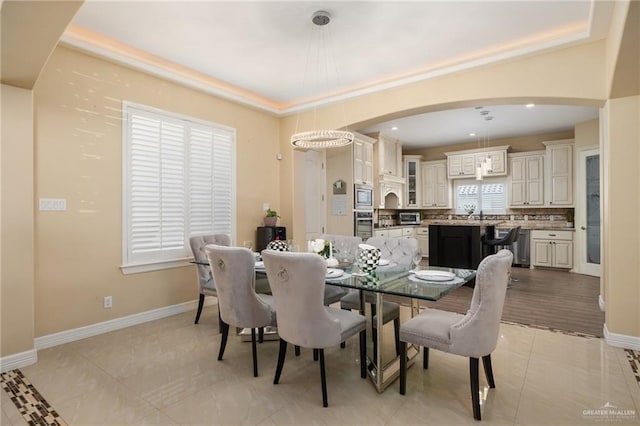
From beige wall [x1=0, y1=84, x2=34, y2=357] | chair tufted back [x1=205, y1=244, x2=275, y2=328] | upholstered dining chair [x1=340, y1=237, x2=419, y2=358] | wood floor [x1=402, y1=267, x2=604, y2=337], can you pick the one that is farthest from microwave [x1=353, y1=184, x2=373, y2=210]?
beige wall [x1=0, y1=84, x2=34, y2=357]

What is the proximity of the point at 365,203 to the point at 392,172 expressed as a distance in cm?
155

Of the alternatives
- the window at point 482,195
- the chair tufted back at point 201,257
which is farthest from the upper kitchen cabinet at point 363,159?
the chair tufted back at point 201,257

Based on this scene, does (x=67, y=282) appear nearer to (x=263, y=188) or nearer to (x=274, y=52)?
(x=263, y=188)

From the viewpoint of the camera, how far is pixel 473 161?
7750 mm

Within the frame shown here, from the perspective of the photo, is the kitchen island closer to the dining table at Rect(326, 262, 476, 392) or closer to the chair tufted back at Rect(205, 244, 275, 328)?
the dining table at Rect(326, 262, 476, 392)

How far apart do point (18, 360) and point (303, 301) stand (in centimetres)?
243

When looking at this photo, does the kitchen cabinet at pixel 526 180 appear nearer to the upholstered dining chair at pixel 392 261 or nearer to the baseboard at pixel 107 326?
the upholstered dining chair at pixel 392 261

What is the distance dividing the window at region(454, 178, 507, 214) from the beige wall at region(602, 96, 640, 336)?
4.94 meters

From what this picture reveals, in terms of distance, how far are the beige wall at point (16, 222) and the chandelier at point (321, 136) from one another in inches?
89.4

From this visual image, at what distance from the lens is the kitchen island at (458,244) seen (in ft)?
17.6

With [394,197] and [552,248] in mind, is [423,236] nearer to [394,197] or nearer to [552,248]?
[394,197]

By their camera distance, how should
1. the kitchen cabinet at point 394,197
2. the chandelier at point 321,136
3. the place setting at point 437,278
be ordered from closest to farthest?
the place setting at point 437,278, the chandelier at point 321,136, the kitchen cabinet at point 394,197

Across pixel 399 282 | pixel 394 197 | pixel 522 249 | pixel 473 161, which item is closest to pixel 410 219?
pixel 394 197

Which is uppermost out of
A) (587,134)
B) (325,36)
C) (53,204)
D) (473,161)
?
(325,36)
